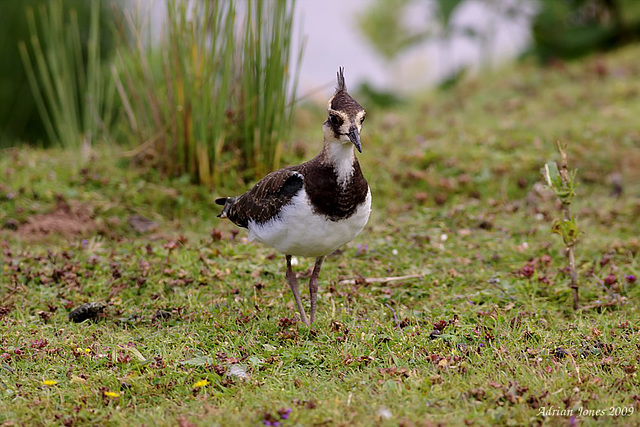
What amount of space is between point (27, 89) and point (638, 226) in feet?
28.7

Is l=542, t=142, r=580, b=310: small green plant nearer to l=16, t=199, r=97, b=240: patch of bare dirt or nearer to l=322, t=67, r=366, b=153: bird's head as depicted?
l=322, t=67, r=366, b=153: bird's head

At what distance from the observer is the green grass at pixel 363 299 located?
3.90 metres

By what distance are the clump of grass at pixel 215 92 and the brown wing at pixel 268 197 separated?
78.5 inches

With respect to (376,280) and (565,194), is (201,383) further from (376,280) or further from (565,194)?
(565,194)

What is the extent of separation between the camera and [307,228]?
14.8ft

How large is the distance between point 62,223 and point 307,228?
325 cm

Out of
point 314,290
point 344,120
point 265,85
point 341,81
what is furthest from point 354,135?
point 265,85

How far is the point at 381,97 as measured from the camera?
1247 centimetres

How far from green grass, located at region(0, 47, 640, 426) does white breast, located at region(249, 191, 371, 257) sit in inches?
23.7

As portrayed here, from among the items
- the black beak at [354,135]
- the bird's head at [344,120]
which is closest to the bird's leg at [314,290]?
the bird's head at [344,120]

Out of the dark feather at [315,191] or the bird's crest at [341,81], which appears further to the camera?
the bird's crest at [341,81]

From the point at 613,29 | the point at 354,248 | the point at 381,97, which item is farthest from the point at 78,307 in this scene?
the point at 613,29

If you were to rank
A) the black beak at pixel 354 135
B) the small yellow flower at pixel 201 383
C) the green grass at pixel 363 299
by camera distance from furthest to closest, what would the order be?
the black beak at pixel 354 135 < the small yellow flower at pixel 201 383 < the green grass at pixel 363 299

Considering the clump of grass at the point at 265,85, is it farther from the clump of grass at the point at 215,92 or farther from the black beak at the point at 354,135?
the black beak at the point at 354,135
